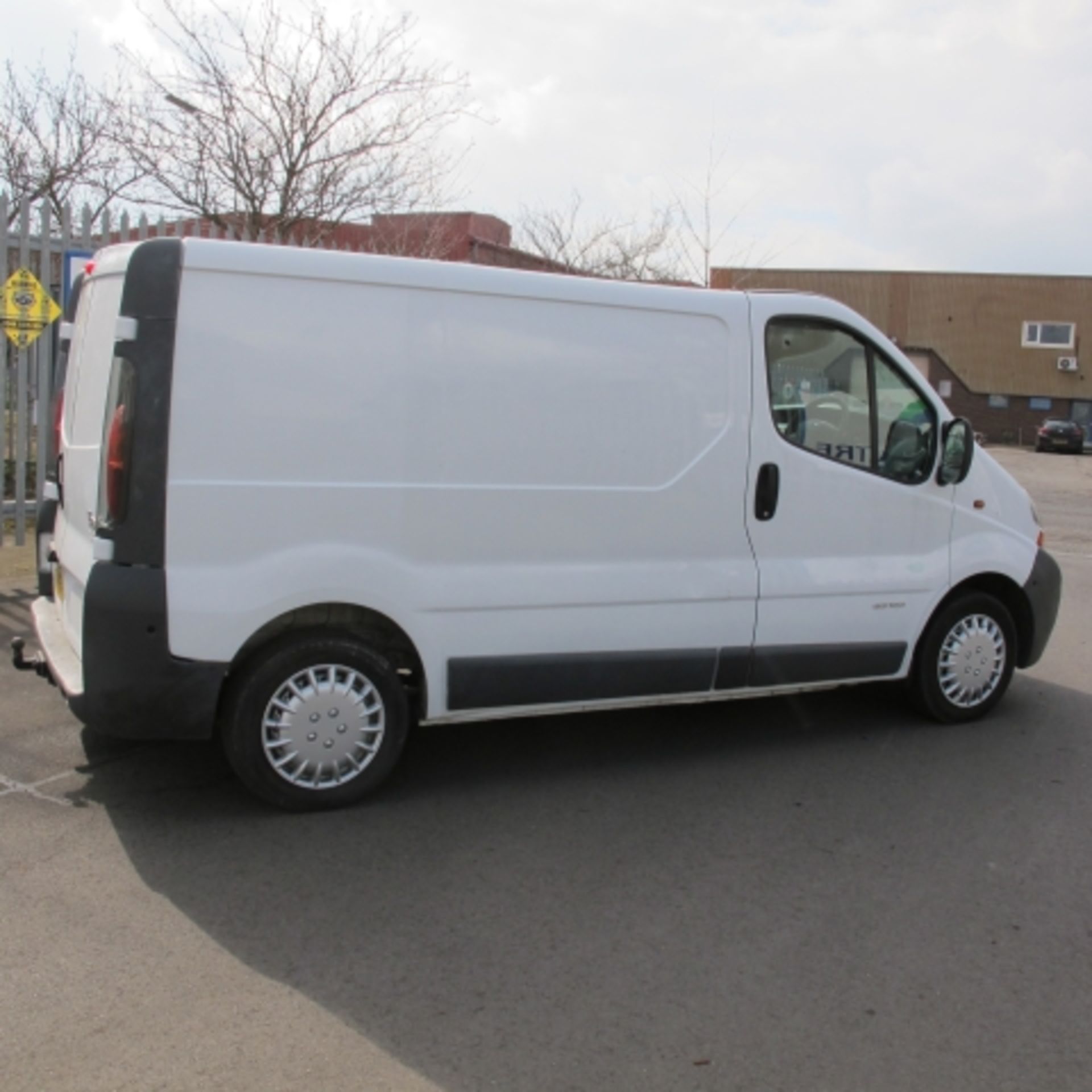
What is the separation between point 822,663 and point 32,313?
5.55 m

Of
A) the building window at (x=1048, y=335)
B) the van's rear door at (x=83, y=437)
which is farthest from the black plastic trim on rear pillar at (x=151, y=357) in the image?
the building window at (x=1048, y=335)

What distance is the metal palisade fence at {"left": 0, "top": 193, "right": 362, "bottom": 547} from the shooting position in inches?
295

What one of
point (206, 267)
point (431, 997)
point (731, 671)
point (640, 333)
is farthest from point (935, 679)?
point (206, 267)

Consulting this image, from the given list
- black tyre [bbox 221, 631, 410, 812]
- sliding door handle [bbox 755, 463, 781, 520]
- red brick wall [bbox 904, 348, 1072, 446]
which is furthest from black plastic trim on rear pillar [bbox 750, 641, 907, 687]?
red brick wall [bbox 904, 348, 1072, 446]

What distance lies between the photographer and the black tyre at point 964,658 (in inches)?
228

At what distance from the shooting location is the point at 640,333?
4789mm

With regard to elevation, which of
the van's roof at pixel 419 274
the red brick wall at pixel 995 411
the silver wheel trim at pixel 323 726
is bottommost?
the silver wheel trim at pixel 323 726

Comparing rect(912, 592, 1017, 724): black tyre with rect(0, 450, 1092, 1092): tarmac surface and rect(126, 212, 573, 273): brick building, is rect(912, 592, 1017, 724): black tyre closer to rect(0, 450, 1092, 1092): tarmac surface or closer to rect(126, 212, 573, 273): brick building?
rect(0, 450, 1092, 1092): tarmac surface

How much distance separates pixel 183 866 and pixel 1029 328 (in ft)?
162

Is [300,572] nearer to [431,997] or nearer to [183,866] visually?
[183,866]

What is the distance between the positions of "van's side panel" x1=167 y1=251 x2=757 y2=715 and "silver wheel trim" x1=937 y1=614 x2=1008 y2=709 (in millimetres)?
1311

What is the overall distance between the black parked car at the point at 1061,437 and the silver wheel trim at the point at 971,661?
3744cm

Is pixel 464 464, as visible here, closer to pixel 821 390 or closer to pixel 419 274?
pixel 419 274

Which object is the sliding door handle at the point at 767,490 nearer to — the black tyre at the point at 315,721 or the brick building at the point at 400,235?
the black tyre at the point at 315,721
